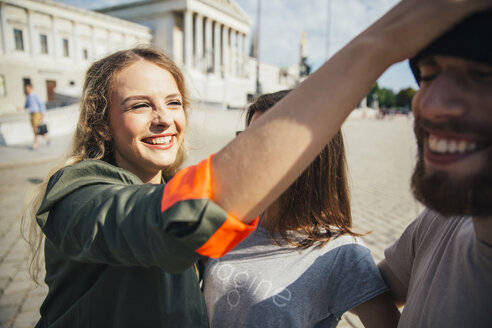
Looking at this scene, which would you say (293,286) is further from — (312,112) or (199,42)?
(199,42)

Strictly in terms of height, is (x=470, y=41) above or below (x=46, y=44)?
below

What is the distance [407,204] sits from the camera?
6.86 metres

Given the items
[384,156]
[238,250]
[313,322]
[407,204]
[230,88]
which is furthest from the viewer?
[230,88]

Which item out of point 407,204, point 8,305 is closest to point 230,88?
point 407,204

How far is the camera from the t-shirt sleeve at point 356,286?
1.44m

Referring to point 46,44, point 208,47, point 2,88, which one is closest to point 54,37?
point 46,44

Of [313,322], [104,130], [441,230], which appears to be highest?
[104,130]

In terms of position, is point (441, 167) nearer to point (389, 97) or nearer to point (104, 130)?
point (104, 130)

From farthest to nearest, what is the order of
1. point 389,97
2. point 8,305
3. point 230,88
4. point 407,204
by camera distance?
point 389,97, point 230,88, point 407,204, point 8,305

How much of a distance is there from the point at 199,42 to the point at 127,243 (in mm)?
54378

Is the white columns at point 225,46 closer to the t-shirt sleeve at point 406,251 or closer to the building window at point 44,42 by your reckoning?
the building window at point 44,42

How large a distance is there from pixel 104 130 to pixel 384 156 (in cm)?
1346

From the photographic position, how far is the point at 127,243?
77cm

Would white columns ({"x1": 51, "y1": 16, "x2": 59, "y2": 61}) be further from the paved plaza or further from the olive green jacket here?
the olive green jacket
